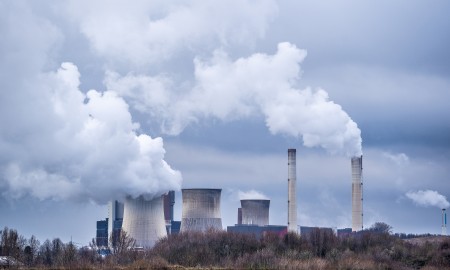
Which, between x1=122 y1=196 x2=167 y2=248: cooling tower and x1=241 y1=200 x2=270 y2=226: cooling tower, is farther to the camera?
x1=241 y1=200 x2=270 y2=226: cooling tower

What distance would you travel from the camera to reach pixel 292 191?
2307 inches

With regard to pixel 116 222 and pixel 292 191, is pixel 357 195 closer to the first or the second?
pixel 292 191

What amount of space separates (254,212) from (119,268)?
40.7 metres

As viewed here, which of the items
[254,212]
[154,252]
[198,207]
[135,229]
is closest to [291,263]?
[154,252]

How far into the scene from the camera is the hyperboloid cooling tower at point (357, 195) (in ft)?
193

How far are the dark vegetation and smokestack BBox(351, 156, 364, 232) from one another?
15.8 metres

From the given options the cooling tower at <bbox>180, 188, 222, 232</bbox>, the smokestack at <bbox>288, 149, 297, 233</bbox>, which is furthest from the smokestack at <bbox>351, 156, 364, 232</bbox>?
the cooling tower at <bbox>180, 188, 222, 232</bbox>

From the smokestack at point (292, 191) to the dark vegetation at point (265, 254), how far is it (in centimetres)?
1579

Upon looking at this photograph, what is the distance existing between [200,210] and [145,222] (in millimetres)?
4904

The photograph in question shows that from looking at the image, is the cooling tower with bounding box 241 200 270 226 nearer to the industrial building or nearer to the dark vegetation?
the industrial building

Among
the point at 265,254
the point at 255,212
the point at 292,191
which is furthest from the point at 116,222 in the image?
the point at 265,254

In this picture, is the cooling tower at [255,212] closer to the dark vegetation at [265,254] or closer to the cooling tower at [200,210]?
the cooling tower at [200,210]

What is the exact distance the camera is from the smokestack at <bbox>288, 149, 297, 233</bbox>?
58.3 metres

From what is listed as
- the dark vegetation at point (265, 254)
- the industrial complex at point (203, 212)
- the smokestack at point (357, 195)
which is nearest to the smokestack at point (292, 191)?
the industrial complex at point (203, 212)
